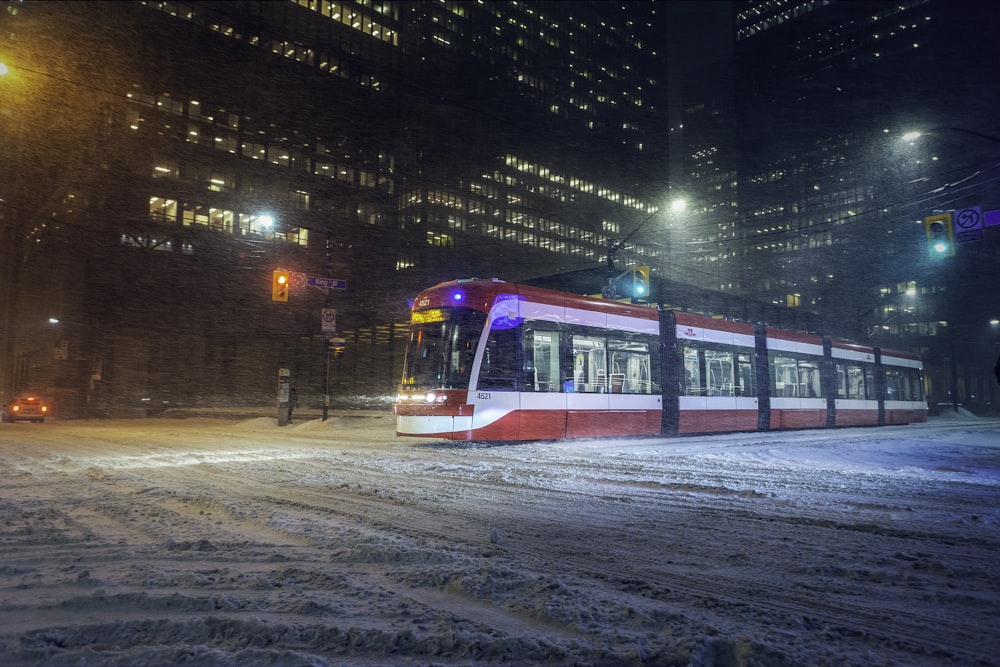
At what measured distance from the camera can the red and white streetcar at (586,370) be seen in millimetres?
14578

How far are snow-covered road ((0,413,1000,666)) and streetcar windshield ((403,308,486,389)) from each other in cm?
514

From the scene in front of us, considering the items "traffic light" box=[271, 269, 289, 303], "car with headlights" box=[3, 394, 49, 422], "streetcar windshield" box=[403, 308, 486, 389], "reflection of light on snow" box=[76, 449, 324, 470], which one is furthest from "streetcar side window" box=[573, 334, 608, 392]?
"car with headlights" box=[3, 394, 49, 422]

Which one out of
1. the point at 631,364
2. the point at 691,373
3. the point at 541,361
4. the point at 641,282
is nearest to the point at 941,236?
the point at 691,373

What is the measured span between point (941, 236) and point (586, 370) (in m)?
12.2

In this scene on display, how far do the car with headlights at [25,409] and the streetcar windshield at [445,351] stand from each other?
28675 mm

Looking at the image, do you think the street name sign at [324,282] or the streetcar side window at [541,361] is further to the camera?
the street name sign at [324,282]

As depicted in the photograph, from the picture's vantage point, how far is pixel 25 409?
32.5 metres

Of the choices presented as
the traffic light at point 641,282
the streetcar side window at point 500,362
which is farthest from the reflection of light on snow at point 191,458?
the traffic light at point 641,282

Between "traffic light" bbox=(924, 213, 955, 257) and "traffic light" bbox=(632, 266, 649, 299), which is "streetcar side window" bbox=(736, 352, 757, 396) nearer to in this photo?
"traffic light" bbox=(632, 266, 649, 299)

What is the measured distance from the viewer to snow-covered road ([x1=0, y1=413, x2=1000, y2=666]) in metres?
3.07

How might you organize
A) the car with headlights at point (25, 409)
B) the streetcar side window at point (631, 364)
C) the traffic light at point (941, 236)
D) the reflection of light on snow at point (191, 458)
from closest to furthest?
the reflection of light on snow at point (191, 458), the streetcar side window at point (631, 364), the traffic light at point (941, 236), the car with headlights at point (25, 409)

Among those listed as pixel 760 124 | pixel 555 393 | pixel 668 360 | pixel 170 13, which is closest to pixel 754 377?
pixel 668 360

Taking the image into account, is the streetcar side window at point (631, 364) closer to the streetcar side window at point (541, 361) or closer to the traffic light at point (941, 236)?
the streetcar side window at point (541, 361)

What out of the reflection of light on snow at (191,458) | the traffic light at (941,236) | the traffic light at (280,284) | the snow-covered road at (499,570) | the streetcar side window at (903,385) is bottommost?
the reflection of light on snow at (191,458)
